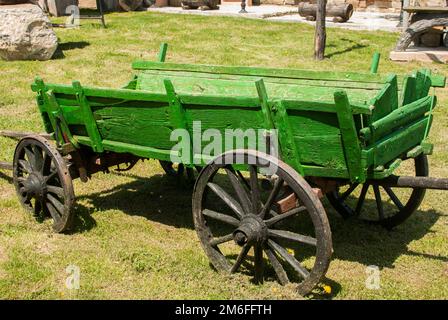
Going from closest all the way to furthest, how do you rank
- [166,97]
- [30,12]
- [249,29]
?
[166,97], [30,12], [249,29]

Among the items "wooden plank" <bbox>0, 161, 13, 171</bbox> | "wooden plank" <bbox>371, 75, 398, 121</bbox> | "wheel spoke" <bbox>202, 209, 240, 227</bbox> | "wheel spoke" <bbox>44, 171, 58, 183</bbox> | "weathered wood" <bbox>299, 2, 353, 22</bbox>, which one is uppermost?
"wooden plank" <bbox>371, 75, 398, 121</bbox>

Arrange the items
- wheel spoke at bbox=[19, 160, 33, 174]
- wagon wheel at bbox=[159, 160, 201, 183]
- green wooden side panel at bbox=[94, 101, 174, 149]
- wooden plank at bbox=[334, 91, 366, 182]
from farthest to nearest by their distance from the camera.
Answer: wagon wheel at bbox=[159, 160, 201, 183], wheel spoke at bbox=[19, 160, 33, 174], green wooden side panel at bbox=[94, 101, 174, 149], wooden plank at bbox=[334, 91, 366, 182]

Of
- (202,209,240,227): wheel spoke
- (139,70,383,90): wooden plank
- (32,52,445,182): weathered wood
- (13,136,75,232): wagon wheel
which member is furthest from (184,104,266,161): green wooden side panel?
(13,136,75,232): wagon wheel

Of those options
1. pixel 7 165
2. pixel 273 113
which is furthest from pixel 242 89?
pixel 7 165

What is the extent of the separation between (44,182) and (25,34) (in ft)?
25.0

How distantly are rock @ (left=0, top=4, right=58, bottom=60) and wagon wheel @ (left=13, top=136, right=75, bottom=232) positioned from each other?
7.20 m

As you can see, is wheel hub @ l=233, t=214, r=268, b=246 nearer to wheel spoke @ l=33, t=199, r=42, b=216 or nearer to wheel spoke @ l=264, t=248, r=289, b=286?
wheel spoke @ l=264, t=248, r=289, b=286

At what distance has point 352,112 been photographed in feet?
12.1

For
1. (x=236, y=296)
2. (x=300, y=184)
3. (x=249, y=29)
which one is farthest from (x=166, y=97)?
(x=249, y=29)

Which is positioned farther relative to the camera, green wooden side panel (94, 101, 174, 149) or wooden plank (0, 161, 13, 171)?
wooden plank (0, 161, 13, 171)

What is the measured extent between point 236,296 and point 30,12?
9595 mm

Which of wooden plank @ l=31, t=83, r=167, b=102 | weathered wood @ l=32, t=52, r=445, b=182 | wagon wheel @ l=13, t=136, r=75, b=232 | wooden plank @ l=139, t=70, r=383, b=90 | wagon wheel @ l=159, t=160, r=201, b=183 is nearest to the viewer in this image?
weathered wood @ l=32, t=52, r=445, b=182

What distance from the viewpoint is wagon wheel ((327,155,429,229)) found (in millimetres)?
4957
